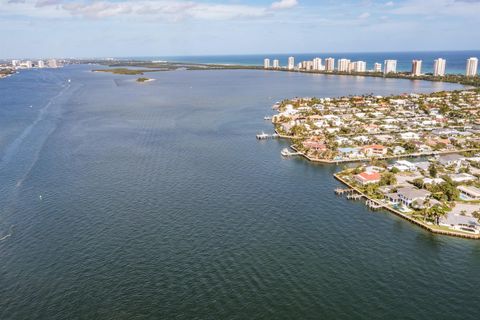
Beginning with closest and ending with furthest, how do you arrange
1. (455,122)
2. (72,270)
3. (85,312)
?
(85,312) → (72,270) → (455,122)

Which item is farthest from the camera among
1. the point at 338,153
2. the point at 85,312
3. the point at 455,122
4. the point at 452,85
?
the point at 452,85

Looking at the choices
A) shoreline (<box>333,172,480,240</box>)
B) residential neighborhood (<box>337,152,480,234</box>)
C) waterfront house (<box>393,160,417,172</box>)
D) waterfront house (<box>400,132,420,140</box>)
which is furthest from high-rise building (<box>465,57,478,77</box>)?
shoreline (<box>333,172,480,240</box>)

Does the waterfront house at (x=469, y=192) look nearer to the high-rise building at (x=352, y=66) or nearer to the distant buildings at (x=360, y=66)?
the distant buildings at (x=360, y=66)

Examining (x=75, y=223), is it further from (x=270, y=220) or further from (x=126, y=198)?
(x=270, y=220)

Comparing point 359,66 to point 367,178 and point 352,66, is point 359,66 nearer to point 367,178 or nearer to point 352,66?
point 352,66

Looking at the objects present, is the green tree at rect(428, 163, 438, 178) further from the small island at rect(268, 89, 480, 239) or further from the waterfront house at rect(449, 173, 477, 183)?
the waterfront house at rect(449, 173, 477, 183)

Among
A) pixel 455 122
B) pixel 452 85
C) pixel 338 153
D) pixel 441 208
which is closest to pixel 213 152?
pixel 338 153
